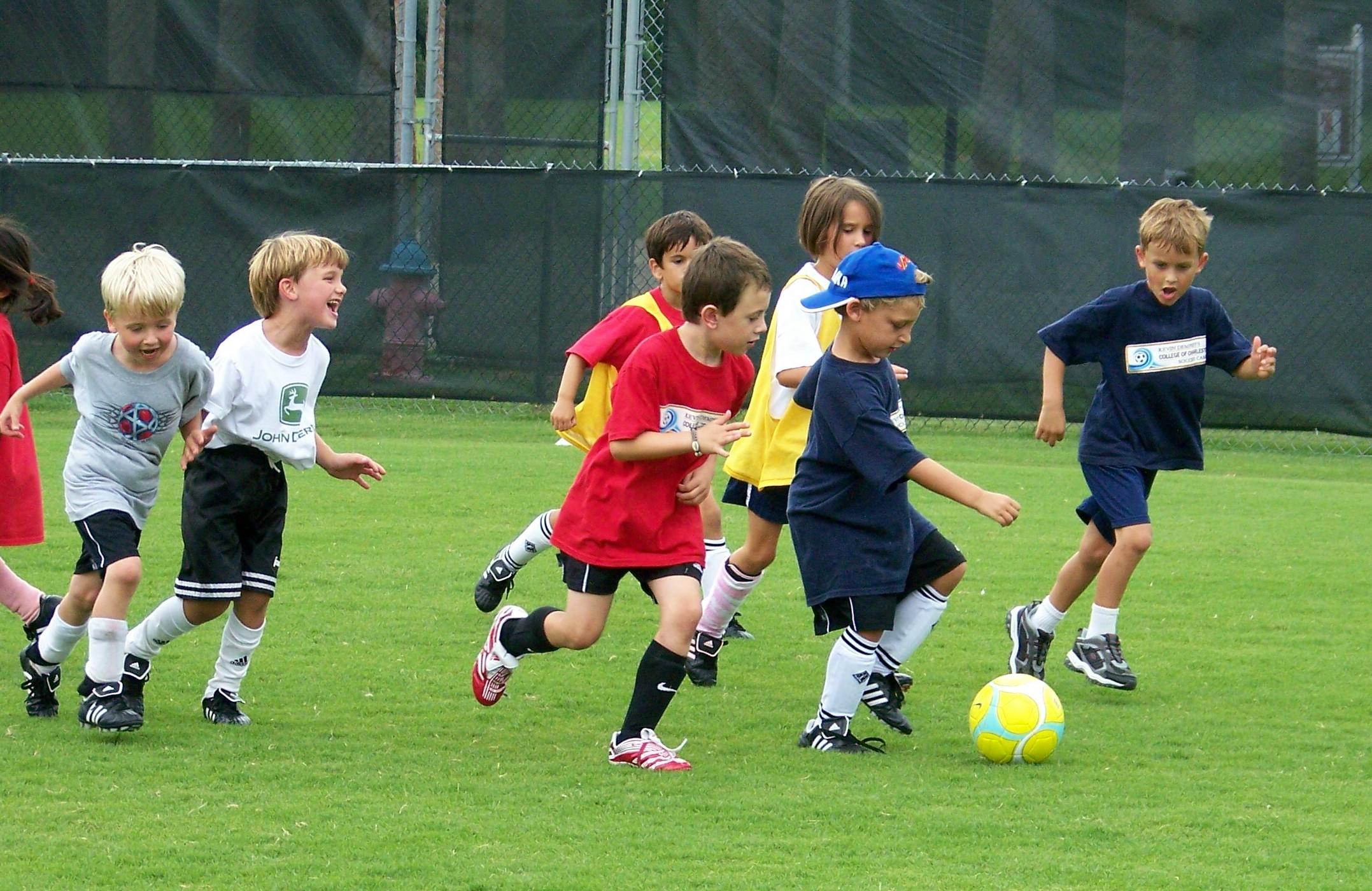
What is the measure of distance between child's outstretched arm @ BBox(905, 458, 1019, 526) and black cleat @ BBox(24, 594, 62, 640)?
283 centimetres

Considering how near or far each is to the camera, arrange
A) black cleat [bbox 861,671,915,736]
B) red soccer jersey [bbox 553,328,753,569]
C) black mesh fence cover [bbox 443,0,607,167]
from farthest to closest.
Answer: black mesh fence cover [bbox 443,0,607,167], black cleat [bbox 861,671,915,736], red soccer jersey [bbox 553,328,753,569]

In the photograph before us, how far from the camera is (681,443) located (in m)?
4.35

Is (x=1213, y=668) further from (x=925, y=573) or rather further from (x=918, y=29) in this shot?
(x=918, y=29)

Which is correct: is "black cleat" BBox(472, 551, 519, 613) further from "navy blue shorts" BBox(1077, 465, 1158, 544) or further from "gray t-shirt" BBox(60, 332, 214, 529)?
"navy blue shorts" BBox(1077, 465, 1158, 544)

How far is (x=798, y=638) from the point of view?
20.1 ft

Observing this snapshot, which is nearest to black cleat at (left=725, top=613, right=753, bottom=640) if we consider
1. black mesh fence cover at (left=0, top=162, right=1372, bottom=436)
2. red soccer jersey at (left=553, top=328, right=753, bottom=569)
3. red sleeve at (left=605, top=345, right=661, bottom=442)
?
red soccer jersey at (left=553, top=328, right=753, bottom=569)

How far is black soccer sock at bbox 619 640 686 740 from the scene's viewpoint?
443 centimetres

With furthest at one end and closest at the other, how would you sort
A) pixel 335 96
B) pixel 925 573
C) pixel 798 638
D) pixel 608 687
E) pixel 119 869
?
1. pixel 335 96
2. pixel 798 638
3. pixel 608 687
4. pixel 925 573
5. pixel 119 869

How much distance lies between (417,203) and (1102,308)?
23.7 feet

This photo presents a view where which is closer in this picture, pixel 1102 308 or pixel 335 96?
pixel 1102 308

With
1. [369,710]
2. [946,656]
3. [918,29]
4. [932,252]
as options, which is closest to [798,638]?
[946,656]

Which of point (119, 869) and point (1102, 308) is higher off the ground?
point (1102, 308)

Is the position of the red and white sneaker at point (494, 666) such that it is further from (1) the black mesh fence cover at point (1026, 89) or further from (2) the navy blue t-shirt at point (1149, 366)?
(1) the black mesh fence cover at point (1026, 89)

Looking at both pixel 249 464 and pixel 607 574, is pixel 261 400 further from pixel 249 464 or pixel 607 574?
pixel 607 574
